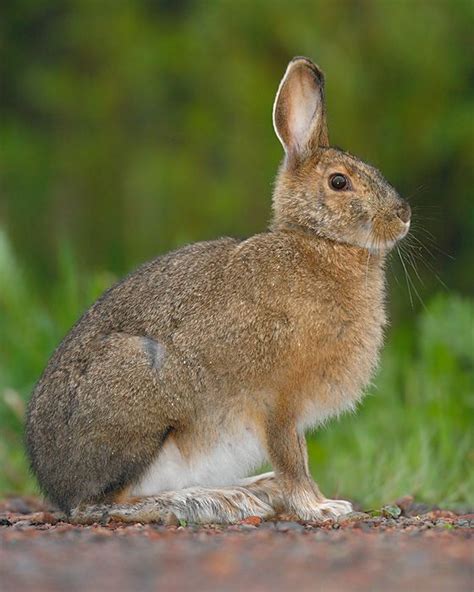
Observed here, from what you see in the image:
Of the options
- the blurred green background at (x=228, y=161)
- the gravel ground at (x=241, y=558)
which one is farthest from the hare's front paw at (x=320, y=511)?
the blurred green background at (x=228, y=161)

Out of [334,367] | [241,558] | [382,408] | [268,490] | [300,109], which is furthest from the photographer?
[382,408]

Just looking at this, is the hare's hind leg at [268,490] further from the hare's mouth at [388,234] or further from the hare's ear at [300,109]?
the hare's ear at [300,109]

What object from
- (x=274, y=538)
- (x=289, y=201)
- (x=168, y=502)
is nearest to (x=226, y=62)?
(x=289, y=201)

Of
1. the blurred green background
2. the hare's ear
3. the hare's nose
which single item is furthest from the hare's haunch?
the blurred green background

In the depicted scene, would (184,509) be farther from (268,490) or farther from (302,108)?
(302,108)

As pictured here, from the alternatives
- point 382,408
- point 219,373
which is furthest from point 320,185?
point 382,408
